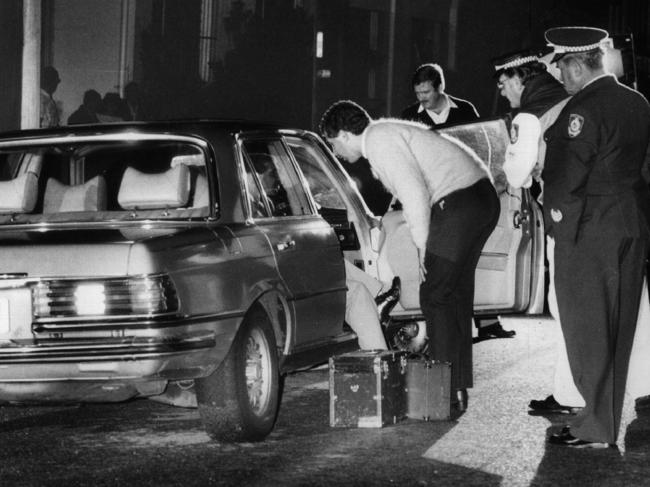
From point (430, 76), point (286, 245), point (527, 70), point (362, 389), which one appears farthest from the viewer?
point (430, 76)

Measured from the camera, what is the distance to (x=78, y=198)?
26.3 feet

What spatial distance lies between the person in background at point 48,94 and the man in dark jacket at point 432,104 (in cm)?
331

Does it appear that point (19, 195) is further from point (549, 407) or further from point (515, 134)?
point (549, 407)

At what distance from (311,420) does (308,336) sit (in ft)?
1.49

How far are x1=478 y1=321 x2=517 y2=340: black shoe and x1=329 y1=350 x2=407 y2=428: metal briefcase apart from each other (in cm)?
329

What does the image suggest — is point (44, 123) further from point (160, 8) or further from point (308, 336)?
point (308, 336)

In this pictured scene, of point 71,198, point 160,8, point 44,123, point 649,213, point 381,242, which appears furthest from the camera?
point 160,8

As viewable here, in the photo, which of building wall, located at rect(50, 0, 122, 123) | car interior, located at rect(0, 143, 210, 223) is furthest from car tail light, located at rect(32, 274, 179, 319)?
building wall, located at rect(50, 0, 122, 123)

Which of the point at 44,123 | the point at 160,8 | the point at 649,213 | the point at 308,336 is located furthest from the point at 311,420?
the point at 160,8

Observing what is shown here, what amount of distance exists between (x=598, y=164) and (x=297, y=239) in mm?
1662

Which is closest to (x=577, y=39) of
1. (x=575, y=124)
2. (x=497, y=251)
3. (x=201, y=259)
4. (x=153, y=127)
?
(x=575, y=124)

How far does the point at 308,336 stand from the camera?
8055 mm

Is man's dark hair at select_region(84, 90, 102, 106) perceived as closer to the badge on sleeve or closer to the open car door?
the open car door

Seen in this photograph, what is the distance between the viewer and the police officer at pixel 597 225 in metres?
7.16
